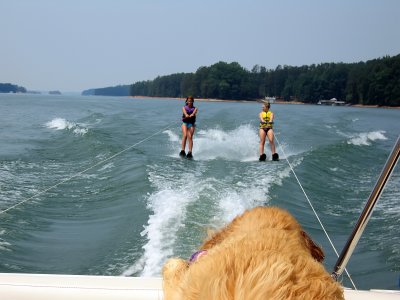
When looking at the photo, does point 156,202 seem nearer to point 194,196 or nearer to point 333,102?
point 194,196

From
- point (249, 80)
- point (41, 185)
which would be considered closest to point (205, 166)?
point (41, 185)

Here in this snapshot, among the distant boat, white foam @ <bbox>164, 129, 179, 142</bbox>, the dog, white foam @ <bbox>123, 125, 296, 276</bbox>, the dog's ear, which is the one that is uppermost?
the dog

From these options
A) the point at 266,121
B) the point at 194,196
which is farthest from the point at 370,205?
the point at 266,121

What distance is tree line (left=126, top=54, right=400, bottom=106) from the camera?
72.9 meters

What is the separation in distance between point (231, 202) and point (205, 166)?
11.1 ft

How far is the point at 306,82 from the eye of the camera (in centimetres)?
9325

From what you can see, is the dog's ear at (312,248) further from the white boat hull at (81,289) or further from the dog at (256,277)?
the dog at (256,277)

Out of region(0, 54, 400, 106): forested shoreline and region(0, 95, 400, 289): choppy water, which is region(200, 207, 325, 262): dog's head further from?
region(0, 54, 400, 106): forested shoreline

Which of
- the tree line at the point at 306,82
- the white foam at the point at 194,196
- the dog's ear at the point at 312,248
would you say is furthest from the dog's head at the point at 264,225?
the tree line at the point at 306,82

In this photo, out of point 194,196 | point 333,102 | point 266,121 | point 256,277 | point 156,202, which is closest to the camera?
point 256,277

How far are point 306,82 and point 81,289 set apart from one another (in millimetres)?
94989

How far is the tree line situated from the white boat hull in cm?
7311

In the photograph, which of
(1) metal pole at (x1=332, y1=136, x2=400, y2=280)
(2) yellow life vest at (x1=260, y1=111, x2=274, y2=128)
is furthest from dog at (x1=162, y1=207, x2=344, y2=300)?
(2) yellow life vest at (x1=260, y1=111, x2=274, y2=128)

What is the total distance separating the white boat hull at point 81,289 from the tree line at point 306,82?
2878 inches
